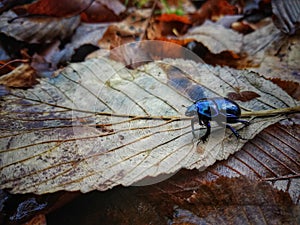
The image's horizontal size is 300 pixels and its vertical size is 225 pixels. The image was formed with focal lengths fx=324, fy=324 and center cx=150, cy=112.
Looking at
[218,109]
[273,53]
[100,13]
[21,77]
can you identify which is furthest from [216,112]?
[100,13]

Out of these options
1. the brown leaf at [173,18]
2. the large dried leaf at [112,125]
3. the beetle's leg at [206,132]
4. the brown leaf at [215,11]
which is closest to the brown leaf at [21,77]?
the large dried leaf at [112,125]

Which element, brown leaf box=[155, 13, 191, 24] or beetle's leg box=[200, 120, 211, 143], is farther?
brown leaf box=[155, 13, 191, 24]

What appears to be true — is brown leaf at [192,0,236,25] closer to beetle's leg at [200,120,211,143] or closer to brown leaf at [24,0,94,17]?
brown leaf at [24,0,94,17]

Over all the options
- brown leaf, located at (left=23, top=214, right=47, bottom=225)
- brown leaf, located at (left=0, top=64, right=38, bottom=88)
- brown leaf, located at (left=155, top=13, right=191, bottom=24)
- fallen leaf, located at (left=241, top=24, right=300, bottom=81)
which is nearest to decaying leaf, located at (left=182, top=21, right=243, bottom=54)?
fallen leaf, located at (left=241, top=24, right=300, bottom=81)

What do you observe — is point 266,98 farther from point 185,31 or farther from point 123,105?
point 185,31

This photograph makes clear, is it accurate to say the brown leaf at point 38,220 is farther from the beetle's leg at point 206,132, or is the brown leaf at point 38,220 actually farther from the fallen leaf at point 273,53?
the fallen leaf at point 273,53

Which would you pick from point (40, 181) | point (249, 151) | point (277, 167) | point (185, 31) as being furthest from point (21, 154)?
point (185, 31)
